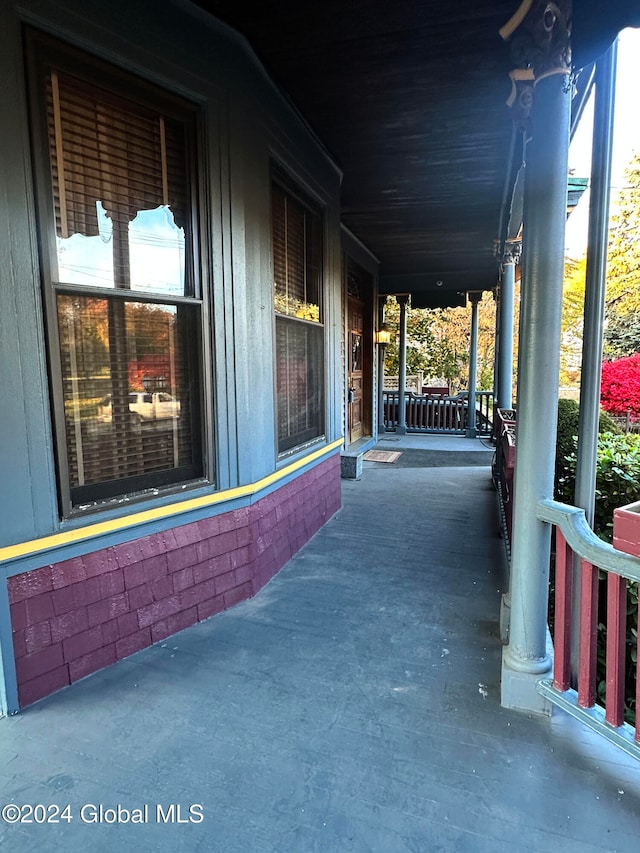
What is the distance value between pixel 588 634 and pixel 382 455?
6298mm

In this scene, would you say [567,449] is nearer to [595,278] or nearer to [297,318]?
[595,278]

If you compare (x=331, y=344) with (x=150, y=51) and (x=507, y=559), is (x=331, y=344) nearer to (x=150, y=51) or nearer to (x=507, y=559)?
(x=507, y=559)

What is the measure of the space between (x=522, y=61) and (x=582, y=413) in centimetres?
144

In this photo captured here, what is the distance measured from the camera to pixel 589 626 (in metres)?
1.74

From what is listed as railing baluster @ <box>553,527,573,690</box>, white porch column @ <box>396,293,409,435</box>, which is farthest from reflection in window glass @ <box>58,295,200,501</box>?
white porch column @ <box>396,293,409,435</box>

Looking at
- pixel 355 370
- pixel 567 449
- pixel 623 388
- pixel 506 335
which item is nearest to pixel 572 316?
pixel 623 388

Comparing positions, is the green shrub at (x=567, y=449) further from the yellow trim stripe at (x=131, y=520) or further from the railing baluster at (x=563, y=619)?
the yellow trim stripe at (x=131, y=520)

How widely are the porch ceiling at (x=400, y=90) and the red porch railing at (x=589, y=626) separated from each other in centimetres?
241

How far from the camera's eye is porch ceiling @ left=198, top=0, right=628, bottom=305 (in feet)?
7.82

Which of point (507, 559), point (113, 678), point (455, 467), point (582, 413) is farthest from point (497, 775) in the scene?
point (455, 467)

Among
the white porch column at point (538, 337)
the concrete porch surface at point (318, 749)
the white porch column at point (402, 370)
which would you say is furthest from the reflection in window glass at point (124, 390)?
the white porch column at point (402, 370)

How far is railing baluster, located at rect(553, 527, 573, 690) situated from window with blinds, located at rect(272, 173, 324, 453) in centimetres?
200

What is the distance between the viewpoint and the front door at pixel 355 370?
26.3ft

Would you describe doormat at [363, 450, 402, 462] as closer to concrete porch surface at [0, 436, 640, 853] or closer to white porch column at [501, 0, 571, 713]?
concrete porch surface at [0, 436, 640, 853]
